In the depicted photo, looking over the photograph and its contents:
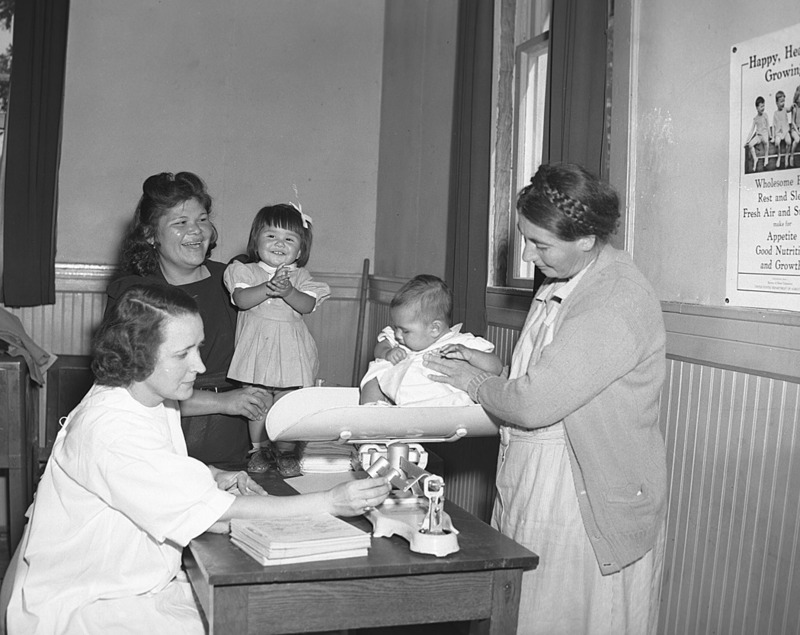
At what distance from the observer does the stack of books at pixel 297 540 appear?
203cm

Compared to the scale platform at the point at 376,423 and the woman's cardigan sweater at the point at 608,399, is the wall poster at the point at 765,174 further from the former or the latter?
the scale platform at the point at 376,423

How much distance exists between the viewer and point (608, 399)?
2.34m

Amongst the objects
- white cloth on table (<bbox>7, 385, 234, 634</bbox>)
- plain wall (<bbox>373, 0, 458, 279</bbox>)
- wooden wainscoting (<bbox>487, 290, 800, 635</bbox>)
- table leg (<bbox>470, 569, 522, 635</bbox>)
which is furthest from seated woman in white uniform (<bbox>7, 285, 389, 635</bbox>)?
plain wall (<bbox>373, 0, 458, 279</bbox>)

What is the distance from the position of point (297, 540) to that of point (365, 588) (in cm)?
18

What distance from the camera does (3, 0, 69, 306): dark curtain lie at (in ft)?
18.0

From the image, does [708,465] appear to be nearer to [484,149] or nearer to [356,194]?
[484,149]

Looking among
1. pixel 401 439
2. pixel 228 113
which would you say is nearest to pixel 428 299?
pixel 401 439

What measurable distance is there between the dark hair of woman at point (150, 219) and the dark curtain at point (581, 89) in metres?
1.35

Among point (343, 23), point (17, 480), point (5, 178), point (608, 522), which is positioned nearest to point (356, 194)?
point (343, 23)

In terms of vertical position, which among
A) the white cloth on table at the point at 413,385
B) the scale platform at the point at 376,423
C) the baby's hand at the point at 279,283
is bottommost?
the scale platform at the point at 376,423

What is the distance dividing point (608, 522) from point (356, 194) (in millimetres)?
4500

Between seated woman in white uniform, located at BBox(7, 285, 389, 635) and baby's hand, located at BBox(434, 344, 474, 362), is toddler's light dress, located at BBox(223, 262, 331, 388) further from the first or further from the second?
seated woman in white uniform, located at BBox(7, 285, 389, 635)

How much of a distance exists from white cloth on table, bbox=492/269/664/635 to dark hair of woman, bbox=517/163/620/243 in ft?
0.51

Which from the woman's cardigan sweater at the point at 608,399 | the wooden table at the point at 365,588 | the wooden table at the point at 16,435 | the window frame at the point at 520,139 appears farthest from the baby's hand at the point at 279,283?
the wooden table at the point at 16,435
